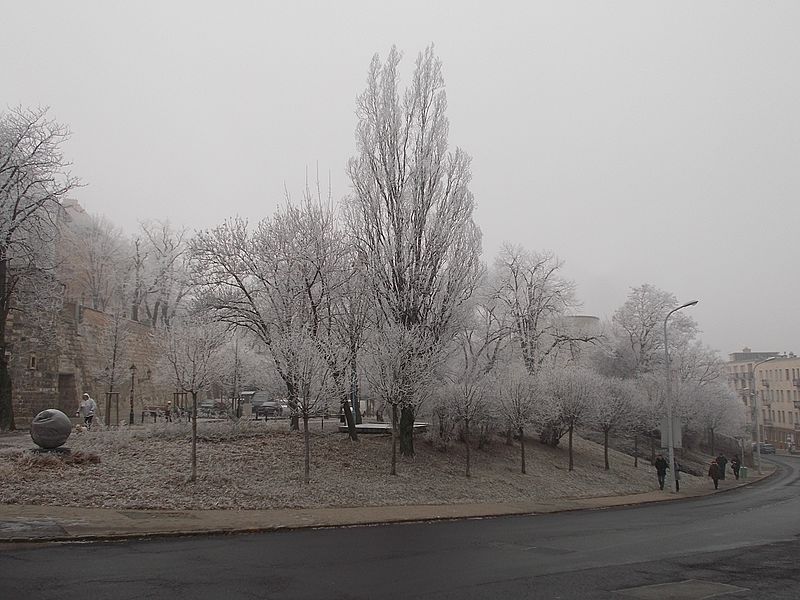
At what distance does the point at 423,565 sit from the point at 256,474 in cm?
914

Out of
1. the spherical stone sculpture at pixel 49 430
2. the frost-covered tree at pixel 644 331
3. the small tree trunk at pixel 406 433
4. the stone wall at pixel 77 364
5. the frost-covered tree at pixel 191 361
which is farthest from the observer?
the frost-covered tree at pixel 644 331

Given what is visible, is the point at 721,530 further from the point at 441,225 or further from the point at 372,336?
the point at 441,225

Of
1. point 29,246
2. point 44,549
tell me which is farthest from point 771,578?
point 29,246

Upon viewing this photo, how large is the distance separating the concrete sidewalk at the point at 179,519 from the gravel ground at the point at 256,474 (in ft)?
2.27

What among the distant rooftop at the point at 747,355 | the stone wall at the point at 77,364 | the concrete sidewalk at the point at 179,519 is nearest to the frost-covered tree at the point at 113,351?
the stone wall at the point at 77,364

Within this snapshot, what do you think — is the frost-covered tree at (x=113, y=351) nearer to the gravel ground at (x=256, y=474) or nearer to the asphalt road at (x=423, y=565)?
the gravel ground at (x=256, y=474)

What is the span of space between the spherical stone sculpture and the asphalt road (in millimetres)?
7653

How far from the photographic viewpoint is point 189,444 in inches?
803

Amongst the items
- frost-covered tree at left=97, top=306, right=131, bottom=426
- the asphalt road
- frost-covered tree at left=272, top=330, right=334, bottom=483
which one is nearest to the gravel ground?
frost-covered tree at left=272, top=330, right=334, bottom=483

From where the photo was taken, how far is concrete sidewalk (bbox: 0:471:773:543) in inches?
451

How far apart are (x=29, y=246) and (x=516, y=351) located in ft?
88.9

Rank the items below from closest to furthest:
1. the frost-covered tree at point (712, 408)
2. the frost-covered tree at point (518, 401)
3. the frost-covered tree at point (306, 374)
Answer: the frost-covered tree at point (306, 374), the frost-covered tree at point (518, 401), the frost-covered tree at point (712, 408)

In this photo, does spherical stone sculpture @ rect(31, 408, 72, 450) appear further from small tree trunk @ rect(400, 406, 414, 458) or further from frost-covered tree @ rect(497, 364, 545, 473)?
frost-covered tree @ rect(497, 364, 545, 473)

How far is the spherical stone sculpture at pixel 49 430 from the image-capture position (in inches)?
679
